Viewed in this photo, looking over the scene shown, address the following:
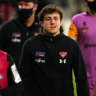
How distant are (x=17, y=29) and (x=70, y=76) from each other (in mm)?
2687

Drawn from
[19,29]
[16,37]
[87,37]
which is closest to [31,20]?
[19,29]

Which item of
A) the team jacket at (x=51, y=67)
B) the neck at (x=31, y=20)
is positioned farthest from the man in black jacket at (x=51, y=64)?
the neck at (x=31, y=20)

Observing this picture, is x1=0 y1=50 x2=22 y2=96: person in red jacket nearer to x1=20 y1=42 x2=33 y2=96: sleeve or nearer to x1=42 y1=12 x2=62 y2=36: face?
x1=20 y1=42 x2=33 y2=96: sleeve

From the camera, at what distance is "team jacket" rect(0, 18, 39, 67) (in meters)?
9.09

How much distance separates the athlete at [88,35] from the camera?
26.1 feet

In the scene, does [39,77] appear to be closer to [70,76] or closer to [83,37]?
[70,76]

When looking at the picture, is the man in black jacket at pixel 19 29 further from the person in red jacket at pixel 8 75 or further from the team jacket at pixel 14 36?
the person in red jacket at pixel 8 75

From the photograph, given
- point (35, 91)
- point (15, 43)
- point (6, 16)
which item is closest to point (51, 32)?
point (35, 91)

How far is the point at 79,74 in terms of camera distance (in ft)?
22.7

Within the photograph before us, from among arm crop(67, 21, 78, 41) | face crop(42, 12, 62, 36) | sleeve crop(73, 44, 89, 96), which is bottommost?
sleeve crop(73, 44, 89, 96)

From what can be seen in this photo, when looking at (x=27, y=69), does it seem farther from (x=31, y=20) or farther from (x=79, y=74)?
(x=31, y=20)

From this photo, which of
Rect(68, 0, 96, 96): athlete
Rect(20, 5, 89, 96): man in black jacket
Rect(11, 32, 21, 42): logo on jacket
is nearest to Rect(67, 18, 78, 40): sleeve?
Rect(68, 0, 96, 96): athlete

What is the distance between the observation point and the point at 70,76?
22.4 ft

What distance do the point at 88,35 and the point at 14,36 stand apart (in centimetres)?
165
